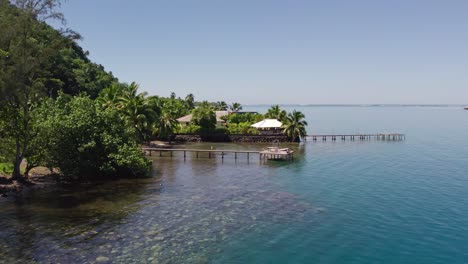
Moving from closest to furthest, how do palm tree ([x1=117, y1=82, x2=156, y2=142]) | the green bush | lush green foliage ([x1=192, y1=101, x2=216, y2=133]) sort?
palm tree ([x1=117, y1=82, x2=156, y2=142]), the green bush, lush green foliage ([x1=192, y1=101, x2=216, y2=133])

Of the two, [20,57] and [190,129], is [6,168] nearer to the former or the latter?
[20,57]

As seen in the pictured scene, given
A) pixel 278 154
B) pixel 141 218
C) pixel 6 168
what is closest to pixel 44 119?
pixel 6 168

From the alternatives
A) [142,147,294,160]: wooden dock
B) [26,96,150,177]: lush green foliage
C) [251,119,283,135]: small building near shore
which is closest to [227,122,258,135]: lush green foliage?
[251,119,283,135]: small building near shore

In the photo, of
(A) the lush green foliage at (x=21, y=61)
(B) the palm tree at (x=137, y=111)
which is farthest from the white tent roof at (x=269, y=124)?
(A) the lush green foliage at (x=21, y=61)

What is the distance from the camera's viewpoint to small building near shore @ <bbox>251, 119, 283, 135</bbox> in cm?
7731

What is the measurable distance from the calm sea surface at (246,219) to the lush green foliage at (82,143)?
226 cm

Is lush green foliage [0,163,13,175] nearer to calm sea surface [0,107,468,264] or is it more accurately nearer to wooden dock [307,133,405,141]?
calm sea surface [0,107,468,264]

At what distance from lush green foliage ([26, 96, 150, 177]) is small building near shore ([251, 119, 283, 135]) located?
40530 millimetres

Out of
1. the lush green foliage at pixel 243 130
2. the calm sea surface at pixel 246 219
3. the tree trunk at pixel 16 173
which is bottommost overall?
the calm sea surface at pixel 246 219

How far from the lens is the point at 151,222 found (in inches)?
997

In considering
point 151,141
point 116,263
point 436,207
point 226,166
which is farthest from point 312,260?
point 151,141

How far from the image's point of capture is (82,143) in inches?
1417

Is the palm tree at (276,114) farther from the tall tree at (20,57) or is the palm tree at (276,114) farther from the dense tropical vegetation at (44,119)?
the tall tree at (20,57)

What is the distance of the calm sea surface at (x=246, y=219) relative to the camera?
66.5 feet
